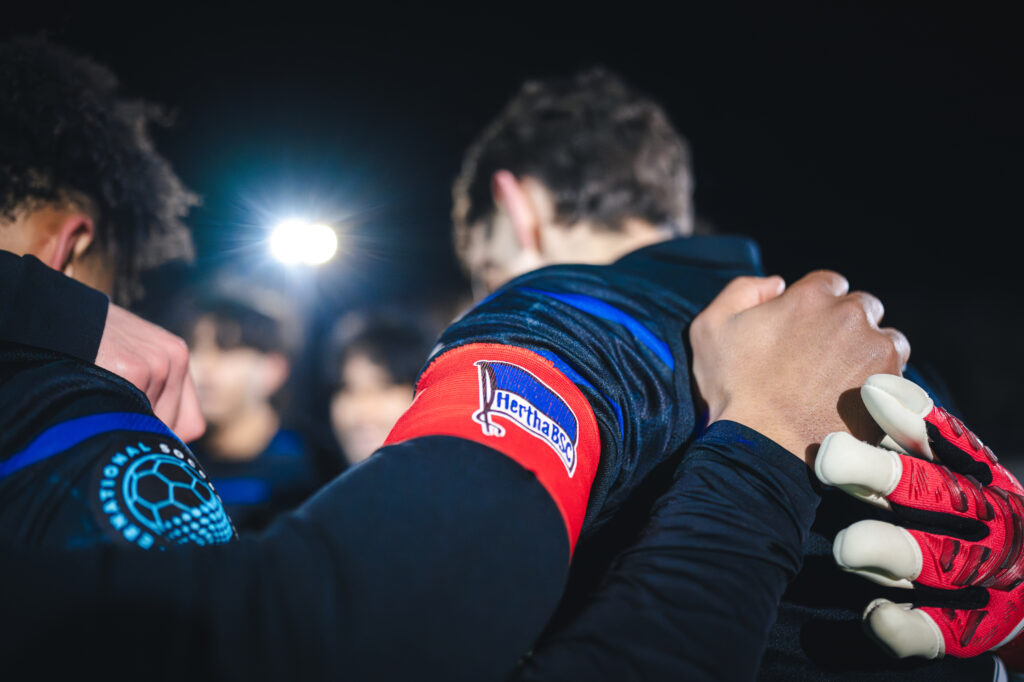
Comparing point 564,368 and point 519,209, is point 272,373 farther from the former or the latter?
point 564,368

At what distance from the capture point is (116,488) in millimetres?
662

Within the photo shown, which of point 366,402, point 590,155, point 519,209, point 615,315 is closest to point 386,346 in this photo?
point 366,402

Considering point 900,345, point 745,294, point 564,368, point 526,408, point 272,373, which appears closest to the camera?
point 526,408

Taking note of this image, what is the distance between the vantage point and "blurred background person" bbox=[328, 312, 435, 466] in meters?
3.35

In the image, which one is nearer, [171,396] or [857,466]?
[857,466]

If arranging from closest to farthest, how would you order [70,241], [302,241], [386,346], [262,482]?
[70,241]
[386,346]
[262,482]
[302,241]


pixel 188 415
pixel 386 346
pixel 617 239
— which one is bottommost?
pixel 188 415

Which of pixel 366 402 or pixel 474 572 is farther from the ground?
pixel 366 402

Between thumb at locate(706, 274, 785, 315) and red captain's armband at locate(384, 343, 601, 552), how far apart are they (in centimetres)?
42

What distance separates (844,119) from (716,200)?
915 millimetres

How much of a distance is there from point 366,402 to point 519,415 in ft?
9.16

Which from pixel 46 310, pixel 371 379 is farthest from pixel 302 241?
pixel 46 310

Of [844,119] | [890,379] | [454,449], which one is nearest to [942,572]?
[890,379]

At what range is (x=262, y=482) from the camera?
3936 millimetres
